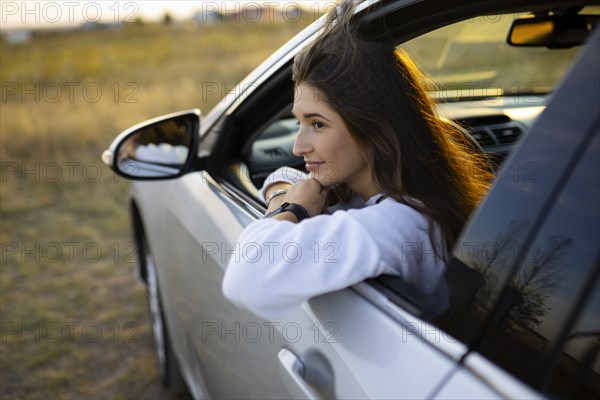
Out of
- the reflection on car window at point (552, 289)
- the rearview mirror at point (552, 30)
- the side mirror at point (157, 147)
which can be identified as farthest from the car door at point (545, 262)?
the side mirror at point (157, 147)

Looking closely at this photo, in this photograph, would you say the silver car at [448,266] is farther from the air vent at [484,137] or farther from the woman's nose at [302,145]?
the woman's nose at [302,145]

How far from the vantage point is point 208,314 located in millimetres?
1853

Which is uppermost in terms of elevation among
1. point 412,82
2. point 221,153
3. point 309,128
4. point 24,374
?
point 412,82

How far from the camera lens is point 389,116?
1.41 meters

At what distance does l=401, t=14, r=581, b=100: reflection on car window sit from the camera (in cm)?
191

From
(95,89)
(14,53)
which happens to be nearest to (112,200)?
(95,89)

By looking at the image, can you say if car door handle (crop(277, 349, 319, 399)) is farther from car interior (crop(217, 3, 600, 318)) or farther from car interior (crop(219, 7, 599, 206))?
car interior (crop(219, 7, 599, 206))

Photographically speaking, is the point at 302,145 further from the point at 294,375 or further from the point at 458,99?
the point at 458,99

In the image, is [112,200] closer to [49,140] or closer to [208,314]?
[49,140]

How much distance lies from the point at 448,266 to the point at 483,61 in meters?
2.49

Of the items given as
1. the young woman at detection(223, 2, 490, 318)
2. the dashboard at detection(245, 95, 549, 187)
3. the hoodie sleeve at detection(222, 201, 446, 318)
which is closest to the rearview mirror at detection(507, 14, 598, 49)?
the dashboard at detection(245, 95, 549, 187)

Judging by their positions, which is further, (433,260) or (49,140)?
(49,140)

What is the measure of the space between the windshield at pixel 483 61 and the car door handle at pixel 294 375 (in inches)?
32.4

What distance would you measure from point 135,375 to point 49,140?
5.93 metres
